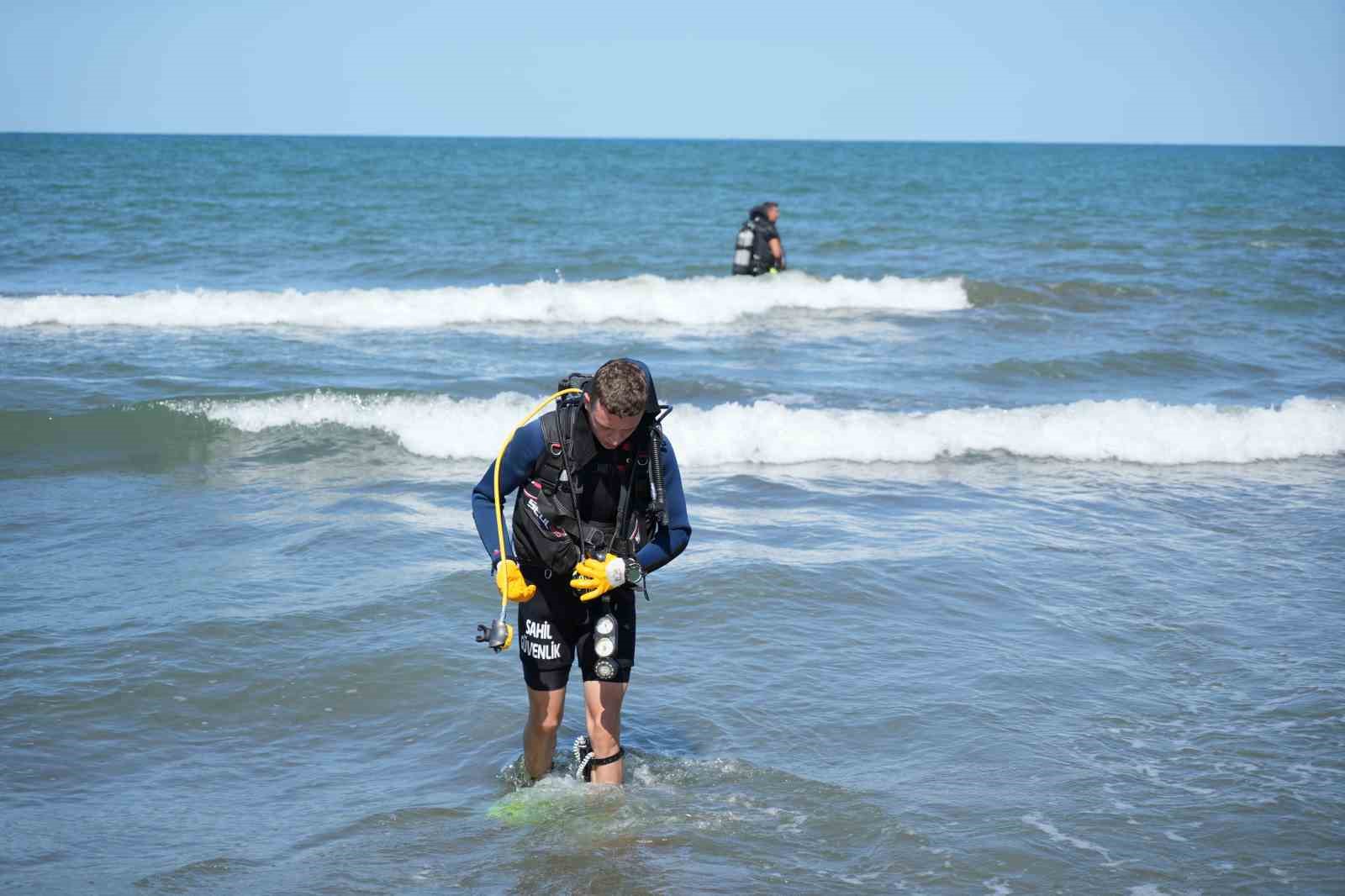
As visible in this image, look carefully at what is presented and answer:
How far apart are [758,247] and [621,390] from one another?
725 inches

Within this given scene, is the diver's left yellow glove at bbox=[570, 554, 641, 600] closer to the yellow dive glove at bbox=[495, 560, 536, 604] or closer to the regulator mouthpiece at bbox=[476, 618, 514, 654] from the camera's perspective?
the yellow dive glove at bbox=[495, 560, 536, 604]

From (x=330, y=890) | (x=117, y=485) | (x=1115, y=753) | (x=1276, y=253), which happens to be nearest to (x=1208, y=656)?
(x=1115, y=753)

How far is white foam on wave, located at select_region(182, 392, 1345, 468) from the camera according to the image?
11.2 m

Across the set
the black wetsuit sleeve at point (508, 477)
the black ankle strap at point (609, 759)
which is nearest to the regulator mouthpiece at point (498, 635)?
the black wetsuit sleeve at point (508, 477)

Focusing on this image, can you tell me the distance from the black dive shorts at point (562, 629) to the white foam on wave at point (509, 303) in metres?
13.9

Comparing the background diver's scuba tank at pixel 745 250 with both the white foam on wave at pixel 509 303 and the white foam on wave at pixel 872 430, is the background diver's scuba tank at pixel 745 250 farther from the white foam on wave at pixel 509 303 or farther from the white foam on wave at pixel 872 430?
the white foam on wave at pixel 872 430

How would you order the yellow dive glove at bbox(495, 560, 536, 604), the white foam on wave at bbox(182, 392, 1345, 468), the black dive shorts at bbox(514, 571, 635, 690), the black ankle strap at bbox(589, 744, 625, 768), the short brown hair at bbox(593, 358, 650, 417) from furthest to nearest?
the white foam on wave at bbox(182, 392, 1345, 468) < the black ankle strap at bbox(589, 744, 625, 768) < the black dive shorts at bbox(514, 571, 635, 690) < the yellow dive glove at bbox(495, 560, 536, 604) < the short brown hair at bbox(593, 358, 650, 417)

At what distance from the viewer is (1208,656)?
21.7 feet

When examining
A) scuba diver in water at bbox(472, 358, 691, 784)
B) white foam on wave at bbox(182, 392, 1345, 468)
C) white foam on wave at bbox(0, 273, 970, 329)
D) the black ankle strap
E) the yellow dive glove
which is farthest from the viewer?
white foam on wave at bbox(0, 273, 970, 329)

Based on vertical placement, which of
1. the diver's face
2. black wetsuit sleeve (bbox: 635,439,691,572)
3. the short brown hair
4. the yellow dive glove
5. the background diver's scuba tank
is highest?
the background diver's scuba tank

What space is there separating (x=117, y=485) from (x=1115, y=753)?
26.1 feet

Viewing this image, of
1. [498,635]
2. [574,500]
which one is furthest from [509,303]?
[498,635]

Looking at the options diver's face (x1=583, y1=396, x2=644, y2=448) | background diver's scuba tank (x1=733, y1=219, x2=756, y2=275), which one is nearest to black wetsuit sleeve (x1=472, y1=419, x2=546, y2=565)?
diver's face (x1=583, y1=396, x2=644, y2=448)

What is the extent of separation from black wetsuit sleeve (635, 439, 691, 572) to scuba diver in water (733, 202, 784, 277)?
1789cm
